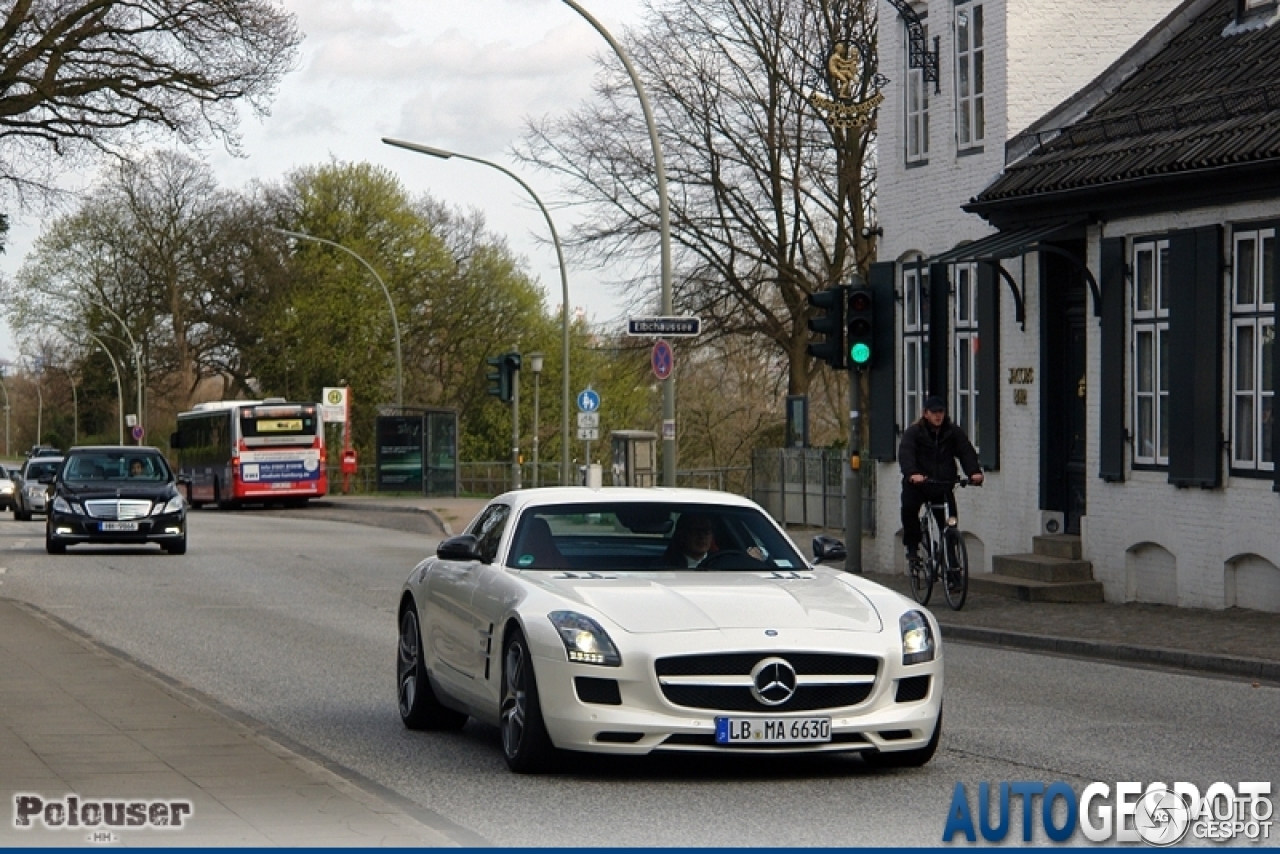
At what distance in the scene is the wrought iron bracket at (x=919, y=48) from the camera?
24.7 m

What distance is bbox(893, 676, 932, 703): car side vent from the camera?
A: 29.5ft

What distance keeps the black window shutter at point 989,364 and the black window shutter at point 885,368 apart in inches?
95.3

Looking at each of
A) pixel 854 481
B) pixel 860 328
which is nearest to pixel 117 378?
pixel 854 481

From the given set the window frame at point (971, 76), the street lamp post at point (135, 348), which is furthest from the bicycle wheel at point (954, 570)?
the street lamp post at point (135, 348)

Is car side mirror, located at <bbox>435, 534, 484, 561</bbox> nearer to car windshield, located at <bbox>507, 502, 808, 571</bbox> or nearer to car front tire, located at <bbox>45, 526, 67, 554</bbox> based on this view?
car windshield, located at <bbox>507, 502, 808, 571</bbox>

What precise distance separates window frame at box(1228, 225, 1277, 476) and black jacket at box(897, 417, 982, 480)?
8.13ft

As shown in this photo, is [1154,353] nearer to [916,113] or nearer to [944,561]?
[944,561]

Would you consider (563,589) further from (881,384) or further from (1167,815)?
(881,384)

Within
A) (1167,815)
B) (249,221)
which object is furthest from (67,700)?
(249,221)

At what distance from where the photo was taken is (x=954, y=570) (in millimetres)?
18797

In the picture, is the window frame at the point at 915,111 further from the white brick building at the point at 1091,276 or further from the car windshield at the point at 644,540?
the car windshield at the point at 644,540

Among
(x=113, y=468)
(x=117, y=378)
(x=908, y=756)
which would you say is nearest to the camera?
(x=908, y=756)

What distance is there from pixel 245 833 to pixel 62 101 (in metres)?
22.5

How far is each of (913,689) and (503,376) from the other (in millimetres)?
31917
